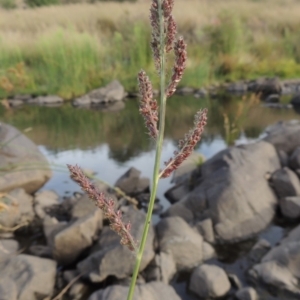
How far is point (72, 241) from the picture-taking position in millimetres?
3562

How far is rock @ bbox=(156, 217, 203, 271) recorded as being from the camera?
11.5 ft

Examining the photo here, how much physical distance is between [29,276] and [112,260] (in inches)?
25.1

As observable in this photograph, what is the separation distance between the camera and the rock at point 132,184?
4.83 meters

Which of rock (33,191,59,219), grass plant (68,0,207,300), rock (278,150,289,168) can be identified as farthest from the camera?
rock (278,150,289,168)

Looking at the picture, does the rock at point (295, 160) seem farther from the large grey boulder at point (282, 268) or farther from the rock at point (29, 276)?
the rock at point (29, 276)

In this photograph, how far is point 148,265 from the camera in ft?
11.2

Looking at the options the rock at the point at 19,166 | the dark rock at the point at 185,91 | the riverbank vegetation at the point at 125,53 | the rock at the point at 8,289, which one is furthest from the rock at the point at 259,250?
the dark rock at the point at 185,91

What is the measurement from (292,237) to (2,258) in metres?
2.46

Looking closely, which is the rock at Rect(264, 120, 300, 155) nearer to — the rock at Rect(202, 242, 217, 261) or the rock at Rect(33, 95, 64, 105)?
the rock at Rect(202, 242, 217, 261)

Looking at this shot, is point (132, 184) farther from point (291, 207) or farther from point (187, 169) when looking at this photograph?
point (291, 207)

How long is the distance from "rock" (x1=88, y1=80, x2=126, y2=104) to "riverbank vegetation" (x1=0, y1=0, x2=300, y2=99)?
19.3 inches

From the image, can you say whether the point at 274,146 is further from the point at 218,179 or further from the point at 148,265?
the point at 148,265

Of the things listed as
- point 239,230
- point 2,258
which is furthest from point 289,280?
point 2,258

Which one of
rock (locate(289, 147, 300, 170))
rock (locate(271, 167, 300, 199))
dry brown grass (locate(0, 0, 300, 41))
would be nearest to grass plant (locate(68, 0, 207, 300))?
rock (locate(271, 167, 300, 199))
